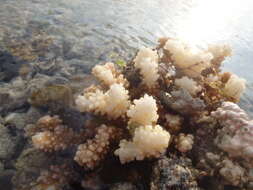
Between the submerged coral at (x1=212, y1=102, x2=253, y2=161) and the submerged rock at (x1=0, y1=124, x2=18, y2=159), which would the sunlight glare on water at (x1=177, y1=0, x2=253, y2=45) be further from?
the submerged rock at (x1=0, y1=124, x2=18, y2=159)

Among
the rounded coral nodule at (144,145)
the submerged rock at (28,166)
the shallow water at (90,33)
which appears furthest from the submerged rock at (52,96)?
the rounded coral nodule at (144,145)

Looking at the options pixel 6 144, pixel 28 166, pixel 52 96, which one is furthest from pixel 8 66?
pixel 28 166

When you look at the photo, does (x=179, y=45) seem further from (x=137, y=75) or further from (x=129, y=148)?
(x=129, y=148)

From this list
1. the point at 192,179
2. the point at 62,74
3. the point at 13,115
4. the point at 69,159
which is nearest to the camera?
the point at 192,179

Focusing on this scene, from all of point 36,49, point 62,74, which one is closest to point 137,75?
point 62,74

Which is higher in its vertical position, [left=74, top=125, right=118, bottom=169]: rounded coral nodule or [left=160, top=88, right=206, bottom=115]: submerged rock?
[left=160, top=88, right=206, bottom=115]: submerged rock

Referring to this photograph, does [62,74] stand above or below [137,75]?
below

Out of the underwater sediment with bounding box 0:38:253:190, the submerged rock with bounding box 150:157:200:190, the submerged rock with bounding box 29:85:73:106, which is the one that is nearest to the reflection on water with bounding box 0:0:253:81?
the submerged rock with bounding box 29:85:73:106
